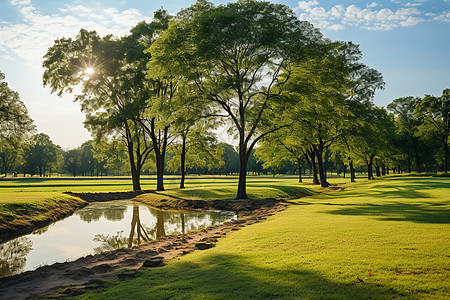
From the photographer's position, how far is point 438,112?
57719 mm

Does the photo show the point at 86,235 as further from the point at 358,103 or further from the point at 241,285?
the point at 358,103

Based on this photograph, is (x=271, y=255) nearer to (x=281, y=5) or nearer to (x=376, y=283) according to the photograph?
(x=376, y=283)

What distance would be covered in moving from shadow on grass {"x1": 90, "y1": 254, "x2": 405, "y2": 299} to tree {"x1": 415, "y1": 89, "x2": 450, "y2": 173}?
61.6m

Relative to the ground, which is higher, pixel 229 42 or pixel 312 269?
pixel 229 42

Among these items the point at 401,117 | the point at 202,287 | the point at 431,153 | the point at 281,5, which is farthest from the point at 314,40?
the point at 431,153

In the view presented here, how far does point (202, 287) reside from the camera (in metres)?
5.73

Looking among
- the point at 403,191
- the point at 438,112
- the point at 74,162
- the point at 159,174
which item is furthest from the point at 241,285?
the point at 74,162

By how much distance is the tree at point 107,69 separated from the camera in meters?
33.2

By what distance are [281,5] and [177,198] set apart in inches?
744

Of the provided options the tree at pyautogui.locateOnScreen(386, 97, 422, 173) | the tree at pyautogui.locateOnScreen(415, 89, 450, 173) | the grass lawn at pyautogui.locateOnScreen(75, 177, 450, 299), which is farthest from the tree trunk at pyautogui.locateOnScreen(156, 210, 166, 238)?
the tree at pyautogui.locateOnScreen(386, 97, 422, 173)

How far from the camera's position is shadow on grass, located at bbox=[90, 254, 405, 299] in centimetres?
511

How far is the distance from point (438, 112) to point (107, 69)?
5964 centimetres

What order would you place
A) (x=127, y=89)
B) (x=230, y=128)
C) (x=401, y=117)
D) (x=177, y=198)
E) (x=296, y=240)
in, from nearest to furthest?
(x=296, y=240) < (x=177, y=198) < (x=230, y=128) < (x=127, y=89) < (x=401, y=117)

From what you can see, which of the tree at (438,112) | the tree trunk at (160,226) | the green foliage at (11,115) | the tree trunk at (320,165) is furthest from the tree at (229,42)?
the tree at (438,112)
